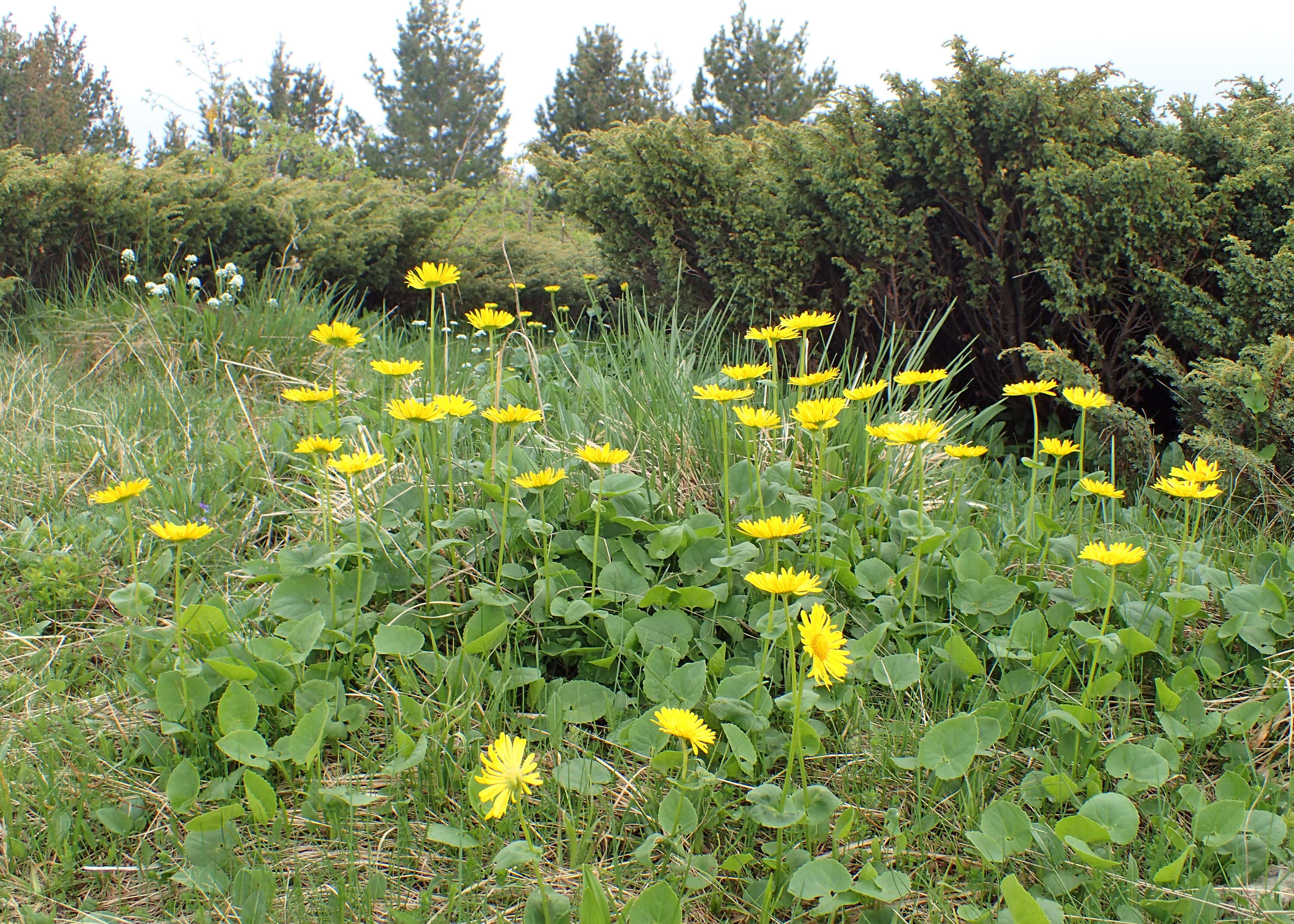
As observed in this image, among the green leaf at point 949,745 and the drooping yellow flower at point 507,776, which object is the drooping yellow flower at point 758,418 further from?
the drooping yellow flower at point 507,776

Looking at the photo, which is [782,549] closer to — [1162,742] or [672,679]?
[672,679]

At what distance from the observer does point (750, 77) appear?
27.2 m

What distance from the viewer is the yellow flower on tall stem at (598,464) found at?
1.49 metres

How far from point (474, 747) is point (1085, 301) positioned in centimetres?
291

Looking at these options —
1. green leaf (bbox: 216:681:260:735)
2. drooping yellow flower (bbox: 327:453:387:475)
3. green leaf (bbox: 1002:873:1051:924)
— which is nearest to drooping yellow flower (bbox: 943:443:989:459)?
green leaf (bbox: 1002:873:1051:924)

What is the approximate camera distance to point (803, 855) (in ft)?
3.93

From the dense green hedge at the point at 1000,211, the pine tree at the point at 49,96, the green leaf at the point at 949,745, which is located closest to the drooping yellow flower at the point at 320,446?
the green leaf at the point at 949,745

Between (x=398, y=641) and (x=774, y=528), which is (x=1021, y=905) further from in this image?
(x=398, y=641)

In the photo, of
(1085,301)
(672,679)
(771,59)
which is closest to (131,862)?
(672,679)

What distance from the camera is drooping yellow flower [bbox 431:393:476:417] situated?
5.26 ft

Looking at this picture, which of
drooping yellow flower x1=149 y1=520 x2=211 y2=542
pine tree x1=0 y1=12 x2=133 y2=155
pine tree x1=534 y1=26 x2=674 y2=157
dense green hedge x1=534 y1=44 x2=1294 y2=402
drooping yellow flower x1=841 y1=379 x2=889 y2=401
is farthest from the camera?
pine tree x1=534 y1=26 x2=674 y2=157

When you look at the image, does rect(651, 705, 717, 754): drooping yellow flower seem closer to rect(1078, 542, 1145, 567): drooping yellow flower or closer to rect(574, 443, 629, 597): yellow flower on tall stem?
rect(574, 443, 629, 597): yellow flower on tall stem

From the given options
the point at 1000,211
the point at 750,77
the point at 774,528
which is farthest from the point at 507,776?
the point at 750,77

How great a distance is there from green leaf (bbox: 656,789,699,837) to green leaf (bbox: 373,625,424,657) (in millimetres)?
523
